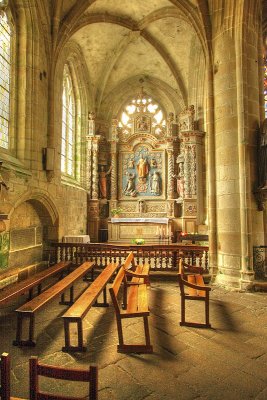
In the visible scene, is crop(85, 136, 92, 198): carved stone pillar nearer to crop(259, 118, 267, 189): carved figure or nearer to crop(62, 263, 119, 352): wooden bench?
crop(259, 118, 267, 189): carved figure

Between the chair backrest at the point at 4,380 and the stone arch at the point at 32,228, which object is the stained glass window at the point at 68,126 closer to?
the stone arch at the point at 32,228

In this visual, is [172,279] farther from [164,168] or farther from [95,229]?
[164,168]

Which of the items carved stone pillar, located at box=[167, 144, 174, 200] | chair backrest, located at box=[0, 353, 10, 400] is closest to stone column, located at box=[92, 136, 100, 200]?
carved stone pillar, located at box=[167, 144, 174, 200]

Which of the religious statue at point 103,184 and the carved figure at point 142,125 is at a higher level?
the carved figure at point 142,125

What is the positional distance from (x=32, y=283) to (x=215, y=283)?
4177mm

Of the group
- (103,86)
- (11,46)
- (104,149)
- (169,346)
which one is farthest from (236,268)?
(103,86)

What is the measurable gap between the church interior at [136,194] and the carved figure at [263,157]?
0.03m

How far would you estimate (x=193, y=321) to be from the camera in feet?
13.8

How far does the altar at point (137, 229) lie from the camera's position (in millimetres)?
12953

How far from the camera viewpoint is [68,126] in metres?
12.4

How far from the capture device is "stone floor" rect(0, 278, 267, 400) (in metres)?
2.57

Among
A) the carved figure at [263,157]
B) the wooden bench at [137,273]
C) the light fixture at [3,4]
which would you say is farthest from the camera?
the light fixture at [3,4]

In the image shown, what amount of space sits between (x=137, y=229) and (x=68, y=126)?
5527 millimetres

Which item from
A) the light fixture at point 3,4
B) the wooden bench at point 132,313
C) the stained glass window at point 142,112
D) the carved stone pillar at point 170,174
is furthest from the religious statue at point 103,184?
the wooden bench at point 132,313
